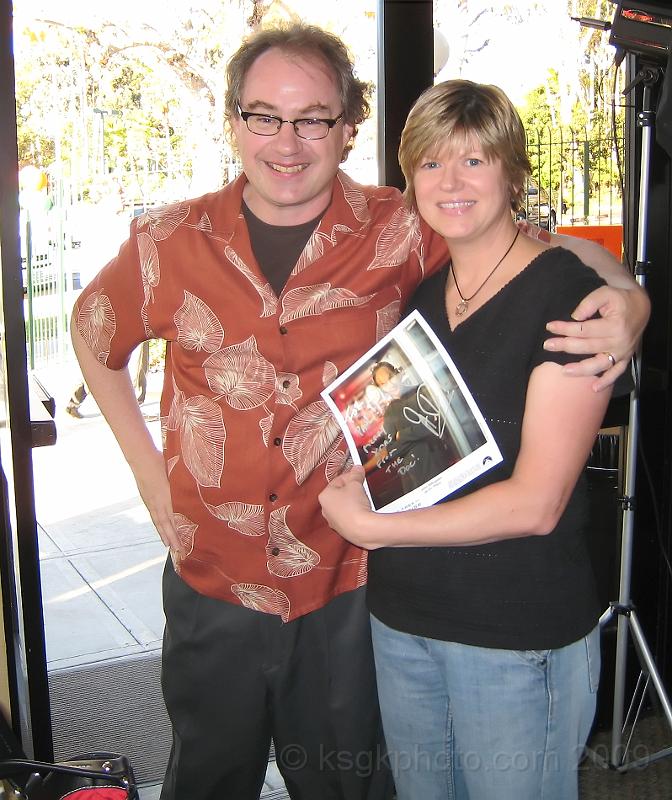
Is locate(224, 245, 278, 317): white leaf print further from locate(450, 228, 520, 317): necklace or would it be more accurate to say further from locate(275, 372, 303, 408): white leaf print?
locate(450, 228, 520, 317): necklace

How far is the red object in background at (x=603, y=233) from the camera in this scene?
341cm

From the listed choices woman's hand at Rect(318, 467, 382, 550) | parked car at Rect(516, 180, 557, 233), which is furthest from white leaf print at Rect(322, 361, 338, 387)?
parked car at Rect(516, 180, 557, 233)

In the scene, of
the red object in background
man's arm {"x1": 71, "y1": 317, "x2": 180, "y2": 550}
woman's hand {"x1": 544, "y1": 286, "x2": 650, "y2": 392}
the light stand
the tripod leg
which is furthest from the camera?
the red object in background

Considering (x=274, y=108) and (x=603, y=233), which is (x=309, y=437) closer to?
(x=274, y=108)

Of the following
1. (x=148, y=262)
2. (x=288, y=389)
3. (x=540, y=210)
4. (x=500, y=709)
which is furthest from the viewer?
(x=540, y=210)

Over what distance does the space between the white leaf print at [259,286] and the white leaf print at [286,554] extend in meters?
0.39

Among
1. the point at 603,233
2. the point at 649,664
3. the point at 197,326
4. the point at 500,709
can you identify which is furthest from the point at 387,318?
the point at 603,233

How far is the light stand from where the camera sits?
2.45 meters

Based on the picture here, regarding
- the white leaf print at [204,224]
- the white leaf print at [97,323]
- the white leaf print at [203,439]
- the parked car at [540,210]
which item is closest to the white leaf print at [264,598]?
the white leaf print at [203,439]

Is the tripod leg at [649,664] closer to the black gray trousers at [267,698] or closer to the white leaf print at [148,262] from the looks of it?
the black gray trousers at [267,698]

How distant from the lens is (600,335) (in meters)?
1.31

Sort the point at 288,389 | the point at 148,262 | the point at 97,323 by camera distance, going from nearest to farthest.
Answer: the point at 288,389, the point at 148,262, the point at 97,323

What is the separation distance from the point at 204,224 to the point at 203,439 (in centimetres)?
41

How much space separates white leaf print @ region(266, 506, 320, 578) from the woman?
25 centimetres
